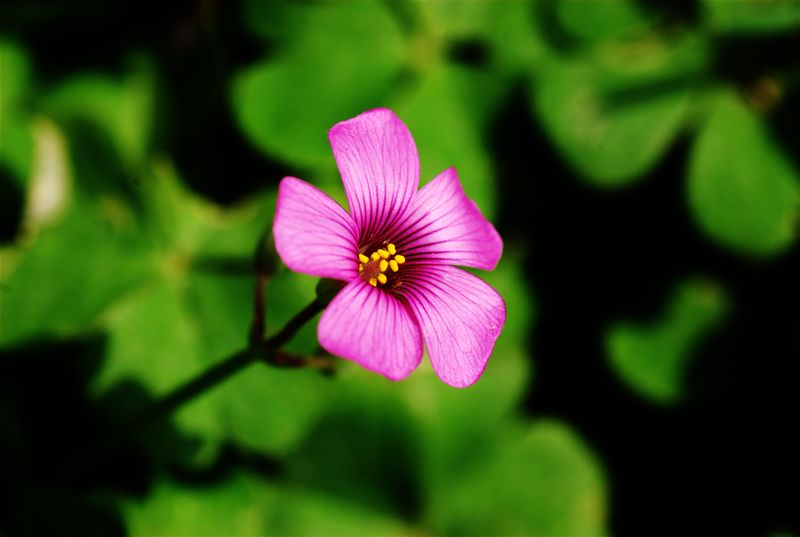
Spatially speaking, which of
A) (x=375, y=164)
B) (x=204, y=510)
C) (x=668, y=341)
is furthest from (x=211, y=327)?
(x=668, y=341)

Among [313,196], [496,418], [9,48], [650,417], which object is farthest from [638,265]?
[9,48]

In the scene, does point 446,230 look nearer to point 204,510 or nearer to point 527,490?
point 204,510

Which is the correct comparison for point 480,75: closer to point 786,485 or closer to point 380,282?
point 380,282

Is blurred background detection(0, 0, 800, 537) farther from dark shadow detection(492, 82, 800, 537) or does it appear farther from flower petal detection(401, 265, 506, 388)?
flower petal detection(401, 265, 506, 388)

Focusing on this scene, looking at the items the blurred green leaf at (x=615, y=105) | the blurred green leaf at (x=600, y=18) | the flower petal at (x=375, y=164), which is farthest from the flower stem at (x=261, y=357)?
the blurred green leaf at (x=600, y=18)

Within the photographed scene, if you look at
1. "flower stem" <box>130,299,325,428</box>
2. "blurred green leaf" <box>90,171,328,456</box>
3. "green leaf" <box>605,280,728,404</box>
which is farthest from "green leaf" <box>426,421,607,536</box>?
"flower stem" <box>130,299,325,428</box>

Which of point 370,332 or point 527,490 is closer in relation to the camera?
point 370,332
